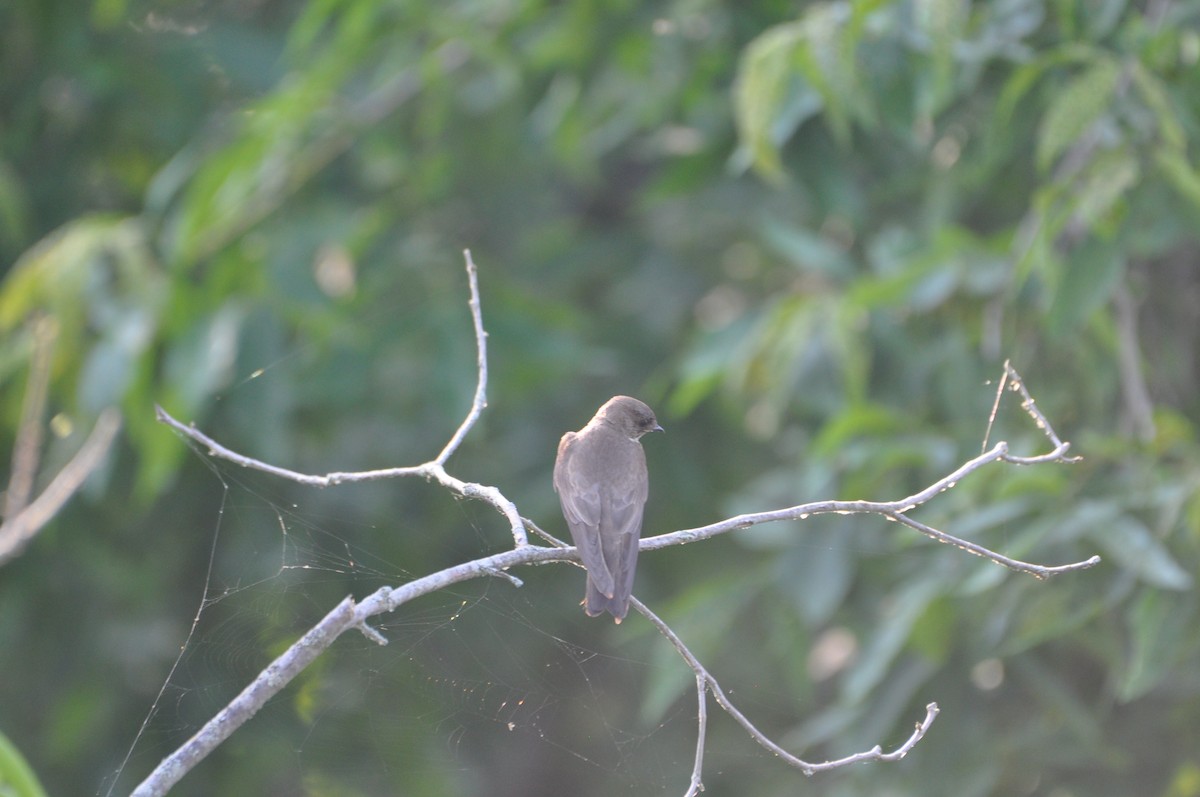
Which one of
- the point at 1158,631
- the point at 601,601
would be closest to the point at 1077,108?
the point at 1158,631

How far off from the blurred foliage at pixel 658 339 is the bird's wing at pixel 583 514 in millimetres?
694

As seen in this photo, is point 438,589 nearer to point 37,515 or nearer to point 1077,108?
point 37,515

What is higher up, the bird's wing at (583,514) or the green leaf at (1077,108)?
the green leaf at (1077,108)

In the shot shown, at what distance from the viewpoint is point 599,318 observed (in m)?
6.39

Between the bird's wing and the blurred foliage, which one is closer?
the bird's wing

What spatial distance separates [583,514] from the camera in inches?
127

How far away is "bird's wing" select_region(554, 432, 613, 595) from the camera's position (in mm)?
2994

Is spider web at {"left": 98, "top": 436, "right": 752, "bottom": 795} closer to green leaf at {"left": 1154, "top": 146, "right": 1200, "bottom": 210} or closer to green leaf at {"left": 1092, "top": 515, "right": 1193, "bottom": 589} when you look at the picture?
green leaf at {"left": 1092, "top": 515, "right": 1193, "bottom": 589}

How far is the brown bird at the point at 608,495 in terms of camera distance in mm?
3016

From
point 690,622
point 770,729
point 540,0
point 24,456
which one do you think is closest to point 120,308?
point 24,456

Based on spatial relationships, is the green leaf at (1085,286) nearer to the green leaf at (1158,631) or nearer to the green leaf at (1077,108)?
the green leaf at (1077,108)

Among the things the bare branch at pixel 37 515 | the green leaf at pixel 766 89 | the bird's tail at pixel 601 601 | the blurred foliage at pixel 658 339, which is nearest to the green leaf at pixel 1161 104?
the blurred foliage at pixel 658 339

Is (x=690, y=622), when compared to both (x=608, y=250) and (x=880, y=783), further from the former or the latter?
(x=608, y=250)

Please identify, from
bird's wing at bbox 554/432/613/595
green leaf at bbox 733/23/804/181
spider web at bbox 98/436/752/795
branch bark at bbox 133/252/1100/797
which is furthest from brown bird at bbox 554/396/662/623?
green leaf at bbox 733/23/804/181
